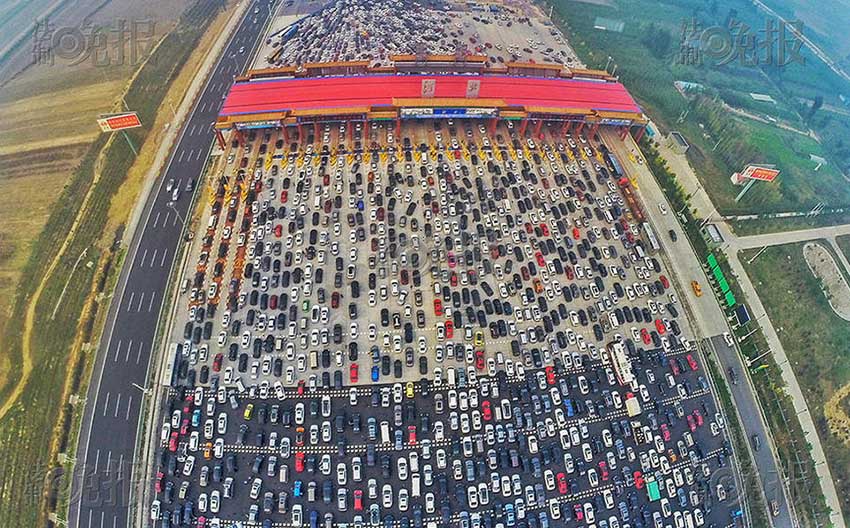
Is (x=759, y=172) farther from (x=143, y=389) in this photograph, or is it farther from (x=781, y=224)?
(x=143, y=389)

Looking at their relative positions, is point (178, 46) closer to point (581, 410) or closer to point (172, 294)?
point (172, 294)

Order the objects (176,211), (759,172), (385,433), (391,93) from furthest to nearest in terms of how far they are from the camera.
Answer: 1. (391,93)
2. (176,211)
3. (759,172)
4. (385,433)

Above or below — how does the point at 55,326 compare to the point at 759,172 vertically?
below

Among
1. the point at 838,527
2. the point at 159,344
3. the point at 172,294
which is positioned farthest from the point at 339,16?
the point at 838,527

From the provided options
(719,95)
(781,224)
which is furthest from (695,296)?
(719,95)

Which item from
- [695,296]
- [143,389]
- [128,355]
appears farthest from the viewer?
[695,296]

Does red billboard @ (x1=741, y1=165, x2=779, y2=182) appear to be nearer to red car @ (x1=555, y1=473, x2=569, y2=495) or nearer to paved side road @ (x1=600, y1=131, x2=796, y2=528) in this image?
paved side road @ (x1=600, y1=131, x2=796, y2=528)

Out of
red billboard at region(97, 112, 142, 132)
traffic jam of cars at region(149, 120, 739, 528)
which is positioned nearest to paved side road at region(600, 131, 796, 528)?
traffic jam of cars at region(149, 120, 739, 528)
